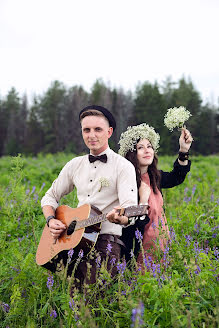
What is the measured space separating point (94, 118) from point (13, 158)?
1325mm

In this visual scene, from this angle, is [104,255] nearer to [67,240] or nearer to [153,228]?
[67,240]

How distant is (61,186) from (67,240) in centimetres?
66

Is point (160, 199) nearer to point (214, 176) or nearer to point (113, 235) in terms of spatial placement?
point (113, 235)

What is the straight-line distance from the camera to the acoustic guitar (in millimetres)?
2928

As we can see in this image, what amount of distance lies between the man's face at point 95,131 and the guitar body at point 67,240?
0.58 m

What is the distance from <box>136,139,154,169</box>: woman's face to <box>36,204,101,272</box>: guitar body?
3.09 feet

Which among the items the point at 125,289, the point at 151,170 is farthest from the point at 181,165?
the point at 125,289

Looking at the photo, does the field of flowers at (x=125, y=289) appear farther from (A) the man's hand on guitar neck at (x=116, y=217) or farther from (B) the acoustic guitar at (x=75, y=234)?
(A) the man's hand on guitar neck at (x=116, y=217)

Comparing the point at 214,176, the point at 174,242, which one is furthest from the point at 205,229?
the point at 214,176

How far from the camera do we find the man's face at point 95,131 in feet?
10.9

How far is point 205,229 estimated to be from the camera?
13.2ft

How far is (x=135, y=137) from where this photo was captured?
12.9 feet

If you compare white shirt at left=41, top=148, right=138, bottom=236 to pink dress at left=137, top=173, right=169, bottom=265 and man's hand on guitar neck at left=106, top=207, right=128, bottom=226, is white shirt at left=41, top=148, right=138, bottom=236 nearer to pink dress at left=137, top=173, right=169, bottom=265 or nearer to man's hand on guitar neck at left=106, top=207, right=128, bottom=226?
man's hand on guitar neck at left=106, top=207, right=128, bottom=226

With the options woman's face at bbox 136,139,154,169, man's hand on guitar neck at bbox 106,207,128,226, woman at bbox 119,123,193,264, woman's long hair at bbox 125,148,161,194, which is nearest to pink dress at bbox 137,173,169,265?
woman at bbox 119,123,193,264
